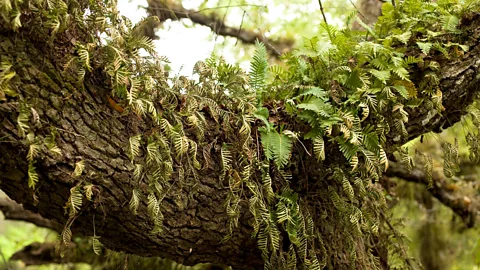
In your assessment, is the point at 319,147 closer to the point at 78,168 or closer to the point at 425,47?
the point at 425,47

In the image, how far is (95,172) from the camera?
1.40 m

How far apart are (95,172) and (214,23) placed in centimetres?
193

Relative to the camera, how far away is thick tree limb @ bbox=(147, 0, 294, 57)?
2.79 meters

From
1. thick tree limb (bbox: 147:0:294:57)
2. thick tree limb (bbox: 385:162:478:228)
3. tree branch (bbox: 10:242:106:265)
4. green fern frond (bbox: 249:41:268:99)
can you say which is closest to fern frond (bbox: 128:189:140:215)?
green fern frond (bbox: 249:41:268:99)

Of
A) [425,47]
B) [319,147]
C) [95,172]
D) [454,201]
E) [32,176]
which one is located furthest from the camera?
[454,201]

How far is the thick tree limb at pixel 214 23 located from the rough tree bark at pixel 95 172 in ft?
4.57

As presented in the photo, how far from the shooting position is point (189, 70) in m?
1.76

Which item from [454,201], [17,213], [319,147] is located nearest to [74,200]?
[319,147]

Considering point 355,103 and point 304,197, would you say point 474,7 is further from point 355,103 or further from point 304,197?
point 304,197

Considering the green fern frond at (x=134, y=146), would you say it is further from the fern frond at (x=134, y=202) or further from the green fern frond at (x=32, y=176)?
the green fern frond at (x=32, y=176)

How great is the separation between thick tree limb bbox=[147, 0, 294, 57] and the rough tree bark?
4.57ft

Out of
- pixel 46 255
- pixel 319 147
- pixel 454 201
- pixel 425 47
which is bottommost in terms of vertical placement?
pixel 46 255

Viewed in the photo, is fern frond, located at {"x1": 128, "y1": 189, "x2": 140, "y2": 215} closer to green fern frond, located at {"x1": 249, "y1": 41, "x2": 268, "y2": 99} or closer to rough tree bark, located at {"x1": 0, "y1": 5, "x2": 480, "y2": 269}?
rough tree bark, located at {"x1": 0, "y1": 5, "x2": 480, "y2": 269}

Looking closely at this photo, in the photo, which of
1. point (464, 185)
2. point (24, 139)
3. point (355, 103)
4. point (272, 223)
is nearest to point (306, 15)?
point (464, 185)
